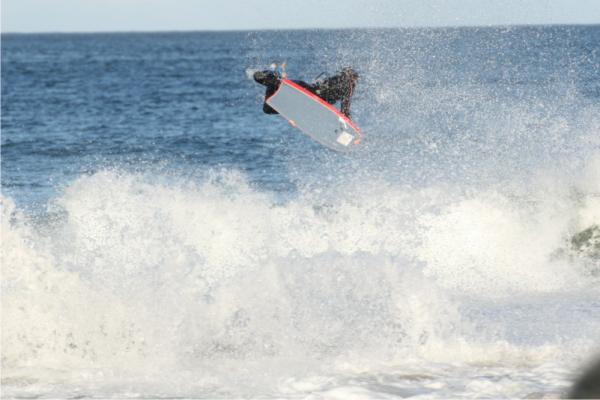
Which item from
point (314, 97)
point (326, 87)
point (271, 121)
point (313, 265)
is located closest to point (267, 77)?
point (314, 97)

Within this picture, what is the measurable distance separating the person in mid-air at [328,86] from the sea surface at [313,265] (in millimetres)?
1693

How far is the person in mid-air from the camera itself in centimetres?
1352

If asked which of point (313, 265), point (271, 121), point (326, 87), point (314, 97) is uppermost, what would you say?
point (271, 121)

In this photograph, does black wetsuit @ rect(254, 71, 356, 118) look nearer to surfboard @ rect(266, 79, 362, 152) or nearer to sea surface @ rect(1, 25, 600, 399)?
surfboard @ rect(266, 79, 362, 152)

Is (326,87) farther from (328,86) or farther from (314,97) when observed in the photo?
(314,97)

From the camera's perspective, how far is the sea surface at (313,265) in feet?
25.5

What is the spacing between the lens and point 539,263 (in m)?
12.3

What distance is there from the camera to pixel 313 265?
390 inches

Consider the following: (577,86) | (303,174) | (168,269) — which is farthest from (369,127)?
(168,269)

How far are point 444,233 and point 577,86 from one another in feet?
69.1

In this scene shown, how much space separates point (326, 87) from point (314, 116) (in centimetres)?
50

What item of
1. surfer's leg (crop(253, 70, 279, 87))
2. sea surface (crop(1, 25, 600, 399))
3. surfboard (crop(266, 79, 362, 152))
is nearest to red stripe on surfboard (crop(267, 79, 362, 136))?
surfboard (crop(266, 79, 362, 152))

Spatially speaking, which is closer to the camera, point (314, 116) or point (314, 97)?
point (314, 97)

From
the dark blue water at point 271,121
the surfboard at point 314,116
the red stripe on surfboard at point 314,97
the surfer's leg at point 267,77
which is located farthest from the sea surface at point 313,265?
the surfer's leg at point 267,77
